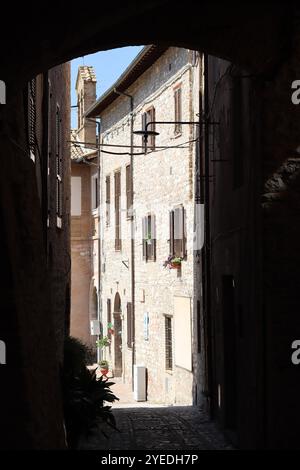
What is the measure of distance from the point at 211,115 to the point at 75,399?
5.92 meters

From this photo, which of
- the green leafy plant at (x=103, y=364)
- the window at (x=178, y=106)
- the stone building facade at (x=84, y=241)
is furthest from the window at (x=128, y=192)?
the stone building facade at (x=84, y=241)

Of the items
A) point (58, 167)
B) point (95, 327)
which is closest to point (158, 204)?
point (58, 167)

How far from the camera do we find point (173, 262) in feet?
66.9

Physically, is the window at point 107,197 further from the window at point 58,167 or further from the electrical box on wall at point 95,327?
the window at point 58,167

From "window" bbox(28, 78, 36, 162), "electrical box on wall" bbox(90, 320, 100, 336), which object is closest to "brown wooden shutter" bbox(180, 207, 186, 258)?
"window" bbox(28, 78, 36, 162)

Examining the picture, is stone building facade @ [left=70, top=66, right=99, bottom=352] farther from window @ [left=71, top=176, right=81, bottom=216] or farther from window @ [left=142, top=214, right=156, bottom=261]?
window @ [left=142, top=214, right=156, bottom=261]

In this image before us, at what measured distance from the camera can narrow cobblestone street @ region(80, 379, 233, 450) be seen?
12.4 metres

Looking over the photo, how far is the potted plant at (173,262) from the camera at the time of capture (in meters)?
20.2

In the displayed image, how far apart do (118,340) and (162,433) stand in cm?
1523

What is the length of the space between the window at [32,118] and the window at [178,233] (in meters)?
8.81

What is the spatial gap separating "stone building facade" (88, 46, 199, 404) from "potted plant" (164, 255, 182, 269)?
0.18 meters

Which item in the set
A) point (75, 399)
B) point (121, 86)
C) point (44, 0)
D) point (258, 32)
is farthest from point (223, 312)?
point (121, 86)

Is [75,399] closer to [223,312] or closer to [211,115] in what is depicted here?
[223,312]

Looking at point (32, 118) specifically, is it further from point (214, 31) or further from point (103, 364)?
point (103, 364)
